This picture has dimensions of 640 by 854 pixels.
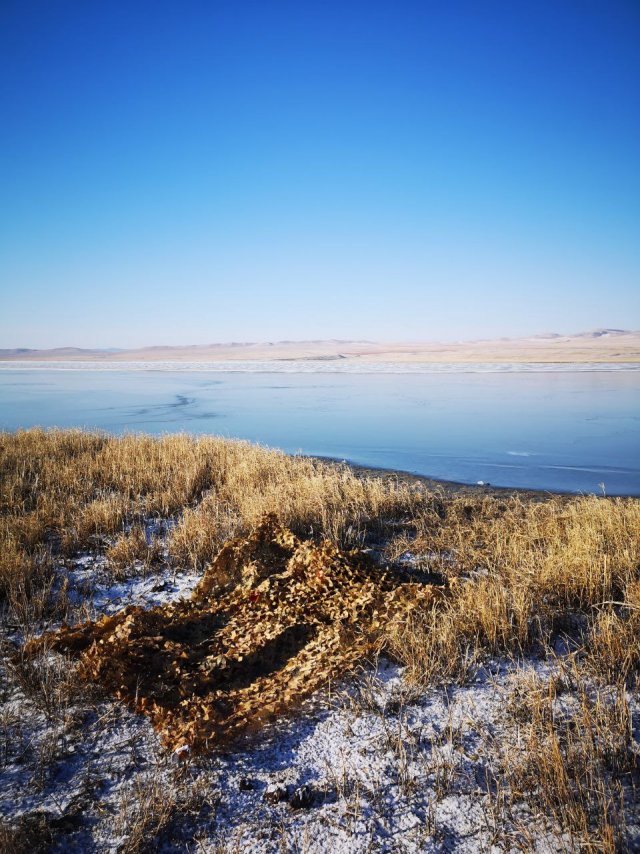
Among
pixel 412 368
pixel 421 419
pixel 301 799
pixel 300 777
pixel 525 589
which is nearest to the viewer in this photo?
pixel 301 799

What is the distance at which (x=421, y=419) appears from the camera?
1686cm

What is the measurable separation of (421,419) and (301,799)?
1482 centimetres

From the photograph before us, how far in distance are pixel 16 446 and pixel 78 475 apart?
2.81 metres

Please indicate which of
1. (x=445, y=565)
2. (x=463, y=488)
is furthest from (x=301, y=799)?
(x=463, y=488)

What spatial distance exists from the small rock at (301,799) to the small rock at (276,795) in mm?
48

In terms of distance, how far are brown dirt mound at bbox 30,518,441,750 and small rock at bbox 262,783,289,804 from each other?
0.39m

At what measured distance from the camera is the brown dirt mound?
3.13m

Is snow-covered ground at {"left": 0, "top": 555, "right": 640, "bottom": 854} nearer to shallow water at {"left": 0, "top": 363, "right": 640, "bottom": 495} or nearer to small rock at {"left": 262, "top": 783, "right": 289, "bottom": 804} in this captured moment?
small rock at {"left": 262, "top": 783, "right": 289, "bottom": 804}

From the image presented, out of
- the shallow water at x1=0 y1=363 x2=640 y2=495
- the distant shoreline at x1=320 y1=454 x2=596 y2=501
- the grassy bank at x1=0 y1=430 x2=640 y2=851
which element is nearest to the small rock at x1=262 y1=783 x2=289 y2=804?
the grassy bank at x1=0 y1=430 x2=640 y2=851

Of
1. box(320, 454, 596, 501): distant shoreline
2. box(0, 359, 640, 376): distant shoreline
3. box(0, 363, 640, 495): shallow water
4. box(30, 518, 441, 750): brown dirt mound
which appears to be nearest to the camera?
box(30, 518, 441, 750): brown dirt mound

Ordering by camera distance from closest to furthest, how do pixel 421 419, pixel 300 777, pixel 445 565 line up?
pixel 300 777 → pixel 445 565 → pixel 421 419

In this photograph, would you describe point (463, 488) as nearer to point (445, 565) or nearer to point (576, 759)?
point (445, 565)

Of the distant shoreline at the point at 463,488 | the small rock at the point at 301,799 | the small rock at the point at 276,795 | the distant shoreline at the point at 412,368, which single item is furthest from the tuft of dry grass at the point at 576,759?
the distant shoreline at the point at 412,368

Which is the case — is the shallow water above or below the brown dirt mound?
above
